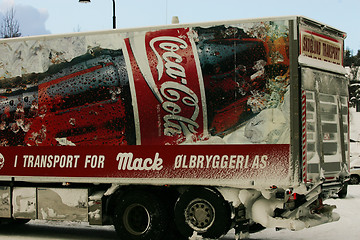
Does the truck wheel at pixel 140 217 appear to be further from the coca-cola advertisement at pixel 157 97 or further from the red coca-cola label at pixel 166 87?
the red coca-cola label at pixel 166 87

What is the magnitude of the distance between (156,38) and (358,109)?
95877 millimetres

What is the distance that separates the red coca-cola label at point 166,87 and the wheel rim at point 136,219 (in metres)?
1.21

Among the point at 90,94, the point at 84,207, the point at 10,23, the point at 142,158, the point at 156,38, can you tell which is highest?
the point at 10,23

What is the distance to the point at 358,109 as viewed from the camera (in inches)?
4021

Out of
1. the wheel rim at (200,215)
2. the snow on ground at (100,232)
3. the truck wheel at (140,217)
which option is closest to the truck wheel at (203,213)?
the wheel rim at (200,215)

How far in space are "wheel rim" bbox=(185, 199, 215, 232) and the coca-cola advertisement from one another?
53 cm

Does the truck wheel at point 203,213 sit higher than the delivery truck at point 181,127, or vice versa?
the delivery truck at point 181,127

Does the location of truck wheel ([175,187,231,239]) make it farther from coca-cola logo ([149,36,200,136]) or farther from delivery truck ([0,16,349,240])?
coca-cola logo ([149,36,200,136])

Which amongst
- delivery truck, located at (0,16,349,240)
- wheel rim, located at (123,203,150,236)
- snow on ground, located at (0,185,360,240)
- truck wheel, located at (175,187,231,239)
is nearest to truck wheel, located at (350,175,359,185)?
snow on ground, located at (0,185,360,240)

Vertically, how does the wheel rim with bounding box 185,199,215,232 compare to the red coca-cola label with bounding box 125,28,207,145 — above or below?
below

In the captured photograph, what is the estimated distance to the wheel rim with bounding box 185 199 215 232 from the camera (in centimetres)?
1035

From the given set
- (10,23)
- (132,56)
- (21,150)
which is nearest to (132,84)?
(132,56)

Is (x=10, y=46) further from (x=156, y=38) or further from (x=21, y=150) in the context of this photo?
(x=156, y=38)

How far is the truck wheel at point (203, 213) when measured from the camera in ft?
Result: 33.5
